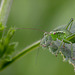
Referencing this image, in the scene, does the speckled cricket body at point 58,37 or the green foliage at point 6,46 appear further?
the green foliage at point 6,46

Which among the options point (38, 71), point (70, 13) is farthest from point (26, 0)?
point (38, 71)

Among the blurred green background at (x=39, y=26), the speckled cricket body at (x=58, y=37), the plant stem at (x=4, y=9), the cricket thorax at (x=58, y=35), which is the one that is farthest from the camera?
the blurred green background at (x=39, y=26)

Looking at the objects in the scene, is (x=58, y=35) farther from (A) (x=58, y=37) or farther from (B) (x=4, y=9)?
(B) (x=4, y=9)

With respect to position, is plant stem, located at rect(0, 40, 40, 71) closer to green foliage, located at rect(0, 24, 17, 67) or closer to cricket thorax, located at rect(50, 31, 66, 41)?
green foliage, located at rect(0, 24, 17, 67)

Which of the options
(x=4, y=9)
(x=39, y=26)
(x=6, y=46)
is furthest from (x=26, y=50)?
(x=39, y=26)

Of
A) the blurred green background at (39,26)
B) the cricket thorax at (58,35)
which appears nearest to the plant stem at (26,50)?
the cricket thorax at (58,35)

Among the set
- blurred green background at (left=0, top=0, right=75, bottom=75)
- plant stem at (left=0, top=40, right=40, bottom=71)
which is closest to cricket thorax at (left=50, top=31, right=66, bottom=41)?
plant stem at (left=0, top=40, right=40, bottom=71)

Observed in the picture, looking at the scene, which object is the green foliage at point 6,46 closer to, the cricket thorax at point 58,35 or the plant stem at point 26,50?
the plant stem at point 26,50

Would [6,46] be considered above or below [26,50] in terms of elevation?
above
